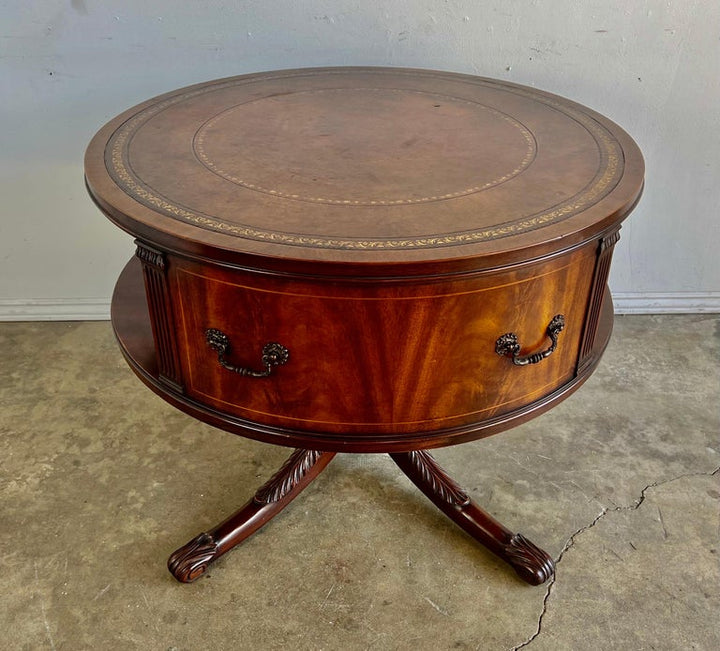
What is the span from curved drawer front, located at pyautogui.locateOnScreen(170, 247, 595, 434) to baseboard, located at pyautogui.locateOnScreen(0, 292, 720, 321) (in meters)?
1.24

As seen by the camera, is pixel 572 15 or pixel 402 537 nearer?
pixel 402 537

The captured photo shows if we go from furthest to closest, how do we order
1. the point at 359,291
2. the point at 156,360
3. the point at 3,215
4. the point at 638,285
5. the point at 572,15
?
1. the point at 638,285
2. the point at 3,215
3. the point at 572,15
4. the point at 156,360
5. the point at 359,291

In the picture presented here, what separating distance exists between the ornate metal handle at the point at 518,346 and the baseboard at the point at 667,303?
1.33m

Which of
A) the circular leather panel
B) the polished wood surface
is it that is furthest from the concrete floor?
the circular leather panel

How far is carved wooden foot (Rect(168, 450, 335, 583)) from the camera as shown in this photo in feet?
5.41

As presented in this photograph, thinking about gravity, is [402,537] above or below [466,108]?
below

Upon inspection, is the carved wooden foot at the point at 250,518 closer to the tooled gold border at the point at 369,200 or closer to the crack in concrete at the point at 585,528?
the crack in concrete at the point at 585,528

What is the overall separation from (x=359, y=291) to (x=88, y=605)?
0.96 m

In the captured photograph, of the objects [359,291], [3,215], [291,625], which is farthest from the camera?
[3,215]

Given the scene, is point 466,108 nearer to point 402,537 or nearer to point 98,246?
point 402,537

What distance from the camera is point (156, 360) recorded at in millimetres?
1428

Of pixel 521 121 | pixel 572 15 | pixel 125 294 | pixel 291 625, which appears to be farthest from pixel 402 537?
pixel 572 15

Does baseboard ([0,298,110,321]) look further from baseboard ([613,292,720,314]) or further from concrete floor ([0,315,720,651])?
baseboard ([613,292,720,314])

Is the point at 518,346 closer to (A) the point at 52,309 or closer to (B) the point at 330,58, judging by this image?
(B) the point at 330,58
